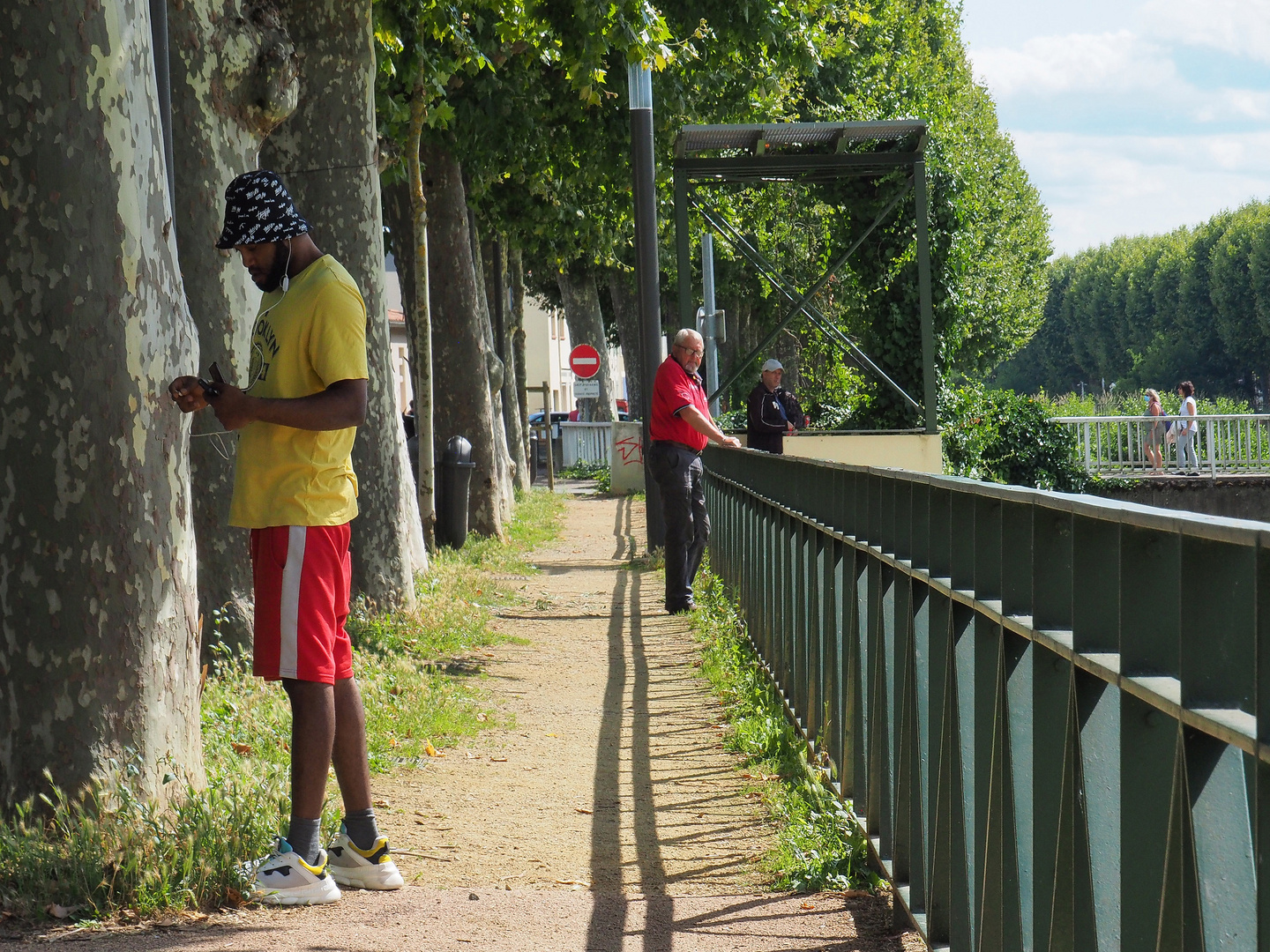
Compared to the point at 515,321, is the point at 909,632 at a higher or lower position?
lower

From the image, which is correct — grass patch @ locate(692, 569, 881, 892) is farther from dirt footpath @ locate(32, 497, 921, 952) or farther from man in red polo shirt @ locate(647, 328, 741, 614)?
man in red polo shirt @ locate(647, 328, 741, 614)

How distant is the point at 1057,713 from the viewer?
2428mm

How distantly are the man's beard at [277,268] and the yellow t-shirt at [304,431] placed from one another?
0.18 feet

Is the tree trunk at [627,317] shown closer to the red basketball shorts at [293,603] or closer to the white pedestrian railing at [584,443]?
the white pedestrian railing at [584,443]

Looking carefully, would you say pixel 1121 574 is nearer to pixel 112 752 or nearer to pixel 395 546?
pixel 112 752

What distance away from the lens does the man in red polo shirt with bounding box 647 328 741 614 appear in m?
10.8

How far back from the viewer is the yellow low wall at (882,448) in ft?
53.9

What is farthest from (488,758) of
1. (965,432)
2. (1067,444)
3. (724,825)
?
(1067,444)

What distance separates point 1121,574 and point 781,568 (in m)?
5.09

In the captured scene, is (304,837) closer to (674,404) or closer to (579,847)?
(579,847)

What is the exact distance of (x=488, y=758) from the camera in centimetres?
676

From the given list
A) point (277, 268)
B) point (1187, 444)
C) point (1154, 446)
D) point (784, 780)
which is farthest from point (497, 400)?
point (1187, 444)

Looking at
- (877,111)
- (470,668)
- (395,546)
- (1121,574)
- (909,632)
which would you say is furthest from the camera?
(877,111)

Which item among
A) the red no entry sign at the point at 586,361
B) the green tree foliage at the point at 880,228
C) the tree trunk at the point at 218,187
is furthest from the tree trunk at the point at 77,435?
the red no entry sign at the point at 586,361
